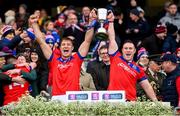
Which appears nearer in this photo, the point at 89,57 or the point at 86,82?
the point at 86,82

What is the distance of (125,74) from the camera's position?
13914mm

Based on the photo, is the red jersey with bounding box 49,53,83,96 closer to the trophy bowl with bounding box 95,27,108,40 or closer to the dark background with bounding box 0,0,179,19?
the trophy bowl with bounding box 95,27,108,40

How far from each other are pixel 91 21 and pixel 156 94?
2.00 meters

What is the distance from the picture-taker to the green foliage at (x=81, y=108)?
12.0 metres

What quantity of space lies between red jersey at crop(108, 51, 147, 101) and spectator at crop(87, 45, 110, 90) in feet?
4.84

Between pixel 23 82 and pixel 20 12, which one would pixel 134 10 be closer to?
pixel 20 12

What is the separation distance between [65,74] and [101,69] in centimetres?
208

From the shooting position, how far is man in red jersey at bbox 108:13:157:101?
13844 millimetres

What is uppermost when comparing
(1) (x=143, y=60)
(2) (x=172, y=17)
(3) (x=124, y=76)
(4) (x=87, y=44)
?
(2) (x=172, y=17)

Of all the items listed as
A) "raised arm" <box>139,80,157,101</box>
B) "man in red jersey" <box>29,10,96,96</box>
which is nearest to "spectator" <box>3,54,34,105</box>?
"man in red jersey" <box>29,10,96,96</box>

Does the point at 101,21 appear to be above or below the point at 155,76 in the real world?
above

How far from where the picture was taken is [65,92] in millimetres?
13641

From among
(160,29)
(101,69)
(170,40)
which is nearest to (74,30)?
(160,29)

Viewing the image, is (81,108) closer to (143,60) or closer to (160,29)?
(143,60)
